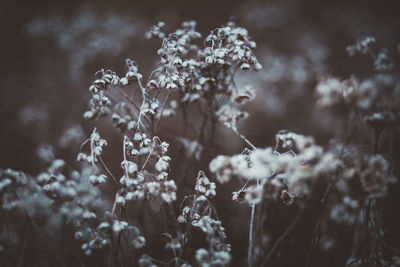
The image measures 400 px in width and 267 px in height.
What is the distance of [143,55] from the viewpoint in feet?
21.5

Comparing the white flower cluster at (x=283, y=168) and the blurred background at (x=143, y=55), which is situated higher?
the blurred background at (x=143, y=55)

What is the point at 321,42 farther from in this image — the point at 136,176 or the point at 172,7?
the point at 136,176

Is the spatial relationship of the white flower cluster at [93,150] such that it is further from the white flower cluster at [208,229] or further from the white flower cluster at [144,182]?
the white flower cluster at [208,229]

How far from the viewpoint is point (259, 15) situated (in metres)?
6.50

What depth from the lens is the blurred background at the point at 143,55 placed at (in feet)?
18.1

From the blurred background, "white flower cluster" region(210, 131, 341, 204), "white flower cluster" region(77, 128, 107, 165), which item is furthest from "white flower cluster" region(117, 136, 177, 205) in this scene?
the blurred background

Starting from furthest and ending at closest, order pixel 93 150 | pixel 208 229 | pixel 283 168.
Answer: pixel 93 150
pixel 208 229
pixel 283 168

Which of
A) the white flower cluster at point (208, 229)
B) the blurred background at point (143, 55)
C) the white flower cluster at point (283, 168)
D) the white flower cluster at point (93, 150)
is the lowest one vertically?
the white flower cluster at point (208, 229)

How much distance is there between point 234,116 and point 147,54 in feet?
14.2

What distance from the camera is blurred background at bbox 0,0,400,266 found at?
5504 mm

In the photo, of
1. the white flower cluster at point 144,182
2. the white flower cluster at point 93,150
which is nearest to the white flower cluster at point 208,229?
the white flower cluster at point 144,182

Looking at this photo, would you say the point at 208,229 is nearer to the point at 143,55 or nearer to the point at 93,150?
the point at 93,150

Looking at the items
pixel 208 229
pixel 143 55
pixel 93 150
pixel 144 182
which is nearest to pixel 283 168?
pixel 208 229

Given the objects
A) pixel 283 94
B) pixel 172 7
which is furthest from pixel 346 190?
pixel 172 7
